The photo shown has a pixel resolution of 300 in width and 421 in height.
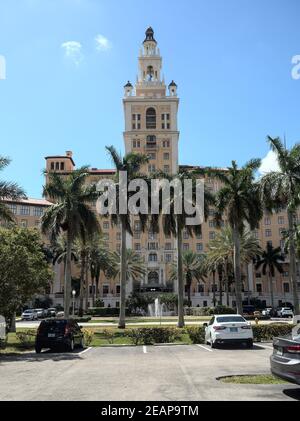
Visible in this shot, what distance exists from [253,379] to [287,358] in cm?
231

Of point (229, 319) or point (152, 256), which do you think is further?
point (152, 256)

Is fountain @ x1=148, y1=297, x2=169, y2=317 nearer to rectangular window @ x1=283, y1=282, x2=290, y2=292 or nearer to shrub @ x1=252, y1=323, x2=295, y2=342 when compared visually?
rectangular window @ x1=283, y1=282, x2=290, y2=292

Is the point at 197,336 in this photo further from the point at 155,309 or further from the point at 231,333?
the point at 155,309

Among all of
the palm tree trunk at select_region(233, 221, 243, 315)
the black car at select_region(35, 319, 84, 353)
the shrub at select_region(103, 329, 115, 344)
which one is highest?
the palm tree trunk at select_region(233, 221, 243, 315)

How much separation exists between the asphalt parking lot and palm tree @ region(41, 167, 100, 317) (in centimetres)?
1961

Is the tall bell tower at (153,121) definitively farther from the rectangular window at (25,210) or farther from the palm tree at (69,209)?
the palm tree at (69,209)

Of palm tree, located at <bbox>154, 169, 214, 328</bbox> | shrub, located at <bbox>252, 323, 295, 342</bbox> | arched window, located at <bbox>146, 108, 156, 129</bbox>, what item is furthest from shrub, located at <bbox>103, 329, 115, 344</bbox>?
arched window, located at <bbox>146, 108, 156, 129</bbox>

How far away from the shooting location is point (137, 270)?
281 ft

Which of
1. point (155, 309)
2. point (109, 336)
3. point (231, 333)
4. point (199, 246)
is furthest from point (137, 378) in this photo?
point (199, 246)

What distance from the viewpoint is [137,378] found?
37.8 feet

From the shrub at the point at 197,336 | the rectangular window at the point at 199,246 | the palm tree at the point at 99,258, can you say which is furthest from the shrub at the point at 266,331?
the rectangular window at the point at 199,246

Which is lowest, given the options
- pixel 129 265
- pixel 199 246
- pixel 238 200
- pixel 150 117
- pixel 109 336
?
pixel 109 336

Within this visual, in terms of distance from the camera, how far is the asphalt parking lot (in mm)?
9125

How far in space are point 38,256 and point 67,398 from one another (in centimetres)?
1899
